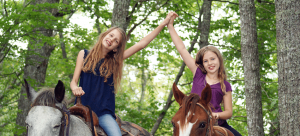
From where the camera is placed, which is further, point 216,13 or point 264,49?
point 216,13

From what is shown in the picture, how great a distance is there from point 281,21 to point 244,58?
1.30 m

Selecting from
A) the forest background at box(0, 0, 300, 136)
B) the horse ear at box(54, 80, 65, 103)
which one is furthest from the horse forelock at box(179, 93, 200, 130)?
the forest background at box(0, 0, 300, 136)

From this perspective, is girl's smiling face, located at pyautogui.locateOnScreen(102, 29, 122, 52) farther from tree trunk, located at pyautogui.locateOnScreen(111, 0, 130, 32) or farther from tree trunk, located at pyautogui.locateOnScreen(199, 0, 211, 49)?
tree trunk, located at pyautogui.locateOnScreen(199, 0, 211, 49)

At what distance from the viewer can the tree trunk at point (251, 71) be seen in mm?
5262

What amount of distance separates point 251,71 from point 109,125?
11.3 ft

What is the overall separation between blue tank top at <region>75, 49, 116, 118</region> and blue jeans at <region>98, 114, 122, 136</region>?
83 millimetres

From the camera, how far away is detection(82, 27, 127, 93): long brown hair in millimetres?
3613

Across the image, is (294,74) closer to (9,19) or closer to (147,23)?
(9,19)

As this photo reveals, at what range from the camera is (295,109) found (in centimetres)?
393

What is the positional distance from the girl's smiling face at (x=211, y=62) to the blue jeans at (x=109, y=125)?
147 centimetres

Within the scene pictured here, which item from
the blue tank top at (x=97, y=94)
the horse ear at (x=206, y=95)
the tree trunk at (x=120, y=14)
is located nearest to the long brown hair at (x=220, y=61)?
the horse ear at (x=206, y=95)

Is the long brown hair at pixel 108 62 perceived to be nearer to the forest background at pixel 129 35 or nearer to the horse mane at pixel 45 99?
the forest background at pixel 129 35

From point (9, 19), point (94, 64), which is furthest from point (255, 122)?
point (9, 19)

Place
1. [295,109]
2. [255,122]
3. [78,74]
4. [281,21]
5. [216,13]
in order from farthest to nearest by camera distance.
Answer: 1. [216,13]
2. [255,122]
3. [281,21]
4. [295,109]
5. [78,74]
